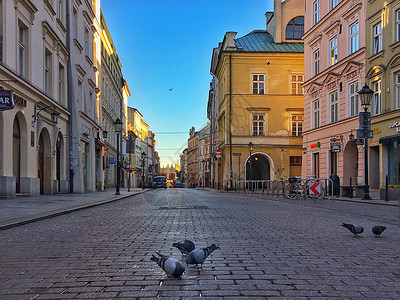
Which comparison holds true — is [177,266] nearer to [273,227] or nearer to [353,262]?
[353,262]

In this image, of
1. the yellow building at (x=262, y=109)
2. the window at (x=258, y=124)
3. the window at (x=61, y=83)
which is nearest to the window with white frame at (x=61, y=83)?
the window at (x=61, y=83)

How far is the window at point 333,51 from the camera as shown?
90.6 ft

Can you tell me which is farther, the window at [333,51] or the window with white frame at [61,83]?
the window at [333,51]

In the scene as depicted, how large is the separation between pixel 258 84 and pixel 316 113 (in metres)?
11.9

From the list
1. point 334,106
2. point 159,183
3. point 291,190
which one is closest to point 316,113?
point 334,106

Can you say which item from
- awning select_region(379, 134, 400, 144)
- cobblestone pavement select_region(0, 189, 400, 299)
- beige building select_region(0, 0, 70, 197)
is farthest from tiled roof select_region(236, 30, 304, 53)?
cobblestone pavement select_region(0, 189, 400, 299)

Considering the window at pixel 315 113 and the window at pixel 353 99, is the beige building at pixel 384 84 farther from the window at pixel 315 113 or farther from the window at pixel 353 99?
the window at pixel 315 113

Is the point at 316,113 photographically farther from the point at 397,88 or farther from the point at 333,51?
the point at 397,88

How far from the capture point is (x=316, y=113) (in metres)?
31.0

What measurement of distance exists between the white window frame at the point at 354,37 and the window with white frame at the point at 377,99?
10.5 feet

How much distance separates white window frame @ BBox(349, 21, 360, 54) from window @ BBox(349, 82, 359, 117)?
223cm

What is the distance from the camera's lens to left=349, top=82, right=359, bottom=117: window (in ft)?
81.1

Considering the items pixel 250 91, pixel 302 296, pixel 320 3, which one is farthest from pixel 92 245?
pixel 250 91

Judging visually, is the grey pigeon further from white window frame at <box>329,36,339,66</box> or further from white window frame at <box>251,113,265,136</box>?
white window frame at <box>251,113,265,136</box>
